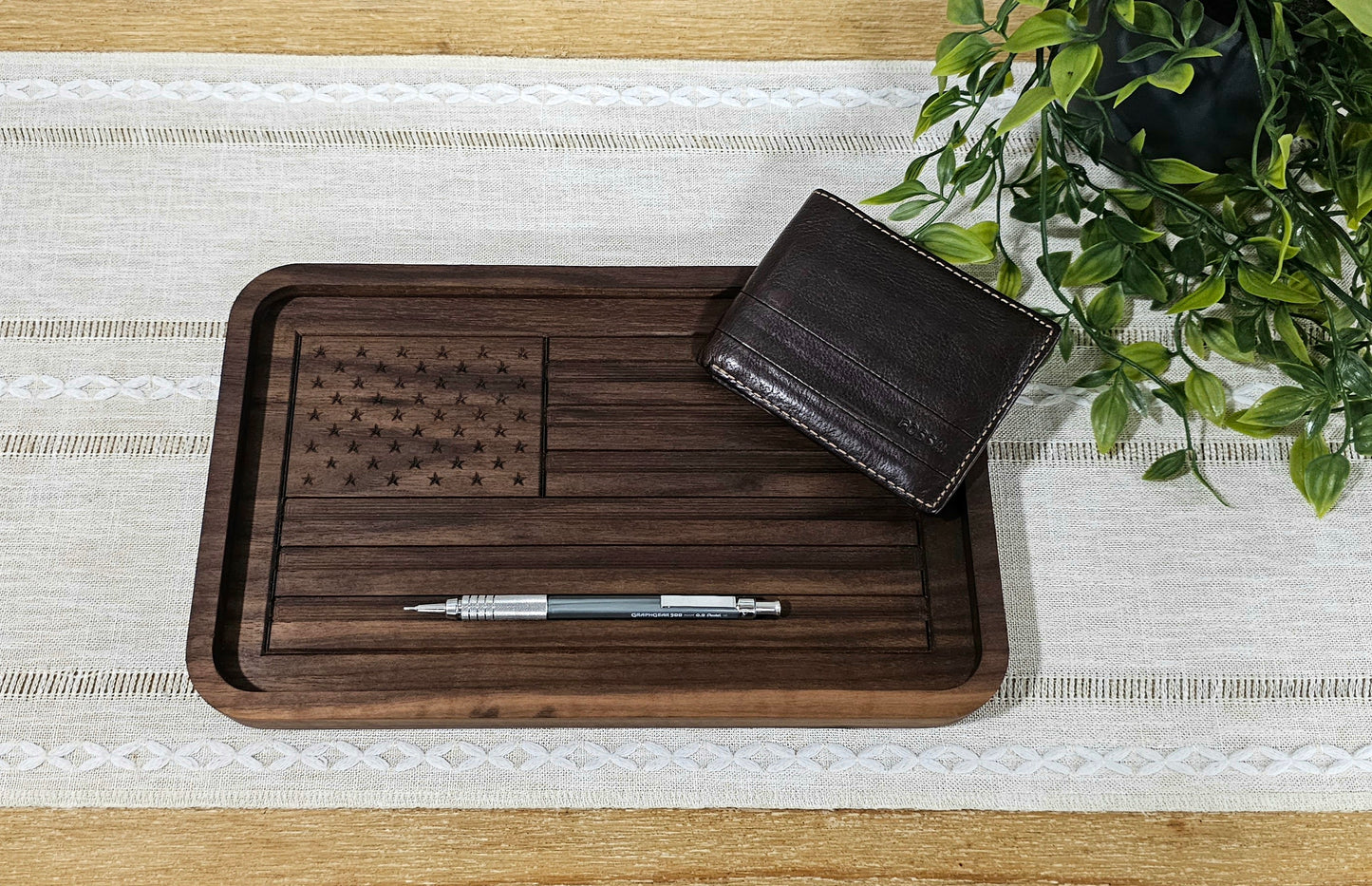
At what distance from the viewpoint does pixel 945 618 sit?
1.80 ft

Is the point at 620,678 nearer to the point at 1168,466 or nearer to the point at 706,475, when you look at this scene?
the point at 706,475

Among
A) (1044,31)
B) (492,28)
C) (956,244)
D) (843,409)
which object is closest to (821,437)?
(843,409)

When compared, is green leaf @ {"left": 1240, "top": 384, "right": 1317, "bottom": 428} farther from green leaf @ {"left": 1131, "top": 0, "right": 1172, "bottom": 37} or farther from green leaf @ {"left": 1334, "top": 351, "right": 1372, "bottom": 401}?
green leaf @ {"left": 1131, "top": 0, "right": 1172, "bottom": 37}

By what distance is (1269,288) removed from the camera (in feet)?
1.61

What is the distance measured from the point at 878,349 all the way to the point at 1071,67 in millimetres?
174

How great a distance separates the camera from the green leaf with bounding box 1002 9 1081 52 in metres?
0.43

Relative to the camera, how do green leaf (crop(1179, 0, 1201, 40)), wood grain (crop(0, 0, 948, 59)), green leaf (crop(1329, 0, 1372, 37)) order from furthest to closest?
wood grain (crop(0, 0, 948, 59)) < green leaf (crop(1179, 0, 1201, 40)) < green leaf (crop(1329, 0, 1372, 37))

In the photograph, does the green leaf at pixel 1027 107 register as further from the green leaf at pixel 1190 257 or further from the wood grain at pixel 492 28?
the wood grain at pixel 492 28

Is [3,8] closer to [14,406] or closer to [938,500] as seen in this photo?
[14,406]

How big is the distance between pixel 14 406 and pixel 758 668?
1.62 ft

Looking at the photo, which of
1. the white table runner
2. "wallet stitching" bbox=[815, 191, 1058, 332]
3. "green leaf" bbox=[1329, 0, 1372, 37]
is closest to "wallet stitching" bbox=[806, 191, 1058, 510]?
"wallet stitching" bbox=[815, 191, 1058, 332]

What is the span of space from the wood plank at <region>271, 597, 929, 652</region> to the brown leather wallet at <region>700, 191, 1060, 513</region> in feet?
0.25

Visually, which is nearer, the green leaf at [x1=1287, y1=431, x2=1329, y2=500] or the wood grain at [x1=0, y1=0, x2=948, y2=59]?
the green leaf at [x1=1287, y1=431, x2=1329, y2=500]

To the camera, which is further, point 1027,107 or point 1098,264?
point 1098,264
